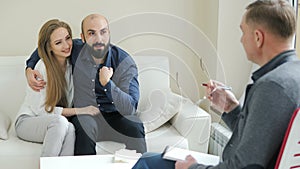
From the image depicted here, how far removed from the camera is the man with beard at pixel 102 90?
2.46 m

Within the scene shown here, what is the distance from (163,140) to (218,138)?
1.69 ft

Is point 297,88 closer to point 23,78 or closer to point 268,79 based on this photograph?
point 268,79

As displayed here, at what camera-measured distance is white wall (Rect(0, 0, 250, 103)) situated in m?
3.09

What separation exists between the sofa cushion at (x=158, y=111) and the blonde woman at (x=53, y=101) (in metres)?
0.34

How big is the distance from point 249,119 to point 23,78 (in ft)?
6.53

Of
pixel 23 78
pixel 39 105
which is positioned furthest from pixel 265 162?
pixel 23 78

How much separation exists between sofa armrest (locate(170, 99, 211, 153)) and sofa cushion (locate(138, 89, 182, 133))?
7 centimetres

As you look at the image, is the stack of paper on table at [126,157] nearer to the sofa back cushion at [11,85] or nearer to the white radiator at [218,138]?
the white radiator at [218,138]

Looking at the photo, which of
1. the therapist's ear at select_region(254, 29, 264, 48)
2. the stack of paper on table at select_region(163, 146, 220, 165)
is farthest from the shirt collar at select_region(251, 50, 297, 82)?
the stack of paper on table at select_region(163, 146, 220, 165)

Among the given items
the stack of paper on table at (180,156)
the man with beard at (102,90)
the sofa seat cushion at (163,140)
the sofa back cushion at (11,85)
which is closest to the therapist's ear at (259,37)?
the stack of paper on table at (180,156)

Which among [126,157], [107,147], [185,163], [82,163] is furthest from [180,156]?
[107,147]

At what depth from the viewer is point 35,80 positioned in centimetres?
258

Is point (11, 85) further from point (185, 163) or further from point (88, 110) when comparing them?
point (185, 163)

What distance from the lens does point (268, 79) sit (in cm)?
125
